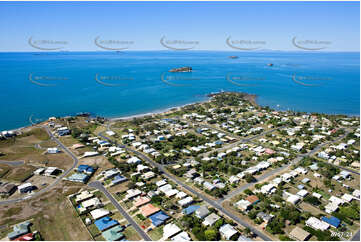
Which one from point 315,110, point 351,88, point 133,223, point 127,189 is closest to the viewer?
point 133,223

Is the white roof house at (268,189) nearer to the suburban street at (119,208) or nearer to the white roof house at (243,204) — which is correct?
the white roof house at (243,204)

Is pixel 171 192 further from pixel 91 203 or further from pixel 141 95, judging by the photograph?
pixel 141 95

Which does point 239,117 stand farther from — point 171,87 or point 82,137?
point 171,87

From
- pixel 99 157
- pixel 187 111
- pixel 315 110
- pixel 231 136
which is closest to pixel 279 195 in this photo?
pixel 231 136

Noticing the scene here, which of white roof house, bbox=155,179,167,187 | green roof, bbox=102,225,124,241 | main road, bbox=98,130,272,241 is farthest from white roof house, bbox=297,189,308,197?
green roof, bbox=102,225,124,241

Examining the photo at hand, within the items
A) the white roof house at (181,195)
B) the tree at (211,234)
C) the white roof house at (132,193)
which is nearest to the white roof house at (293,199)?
the tree at (211,234)

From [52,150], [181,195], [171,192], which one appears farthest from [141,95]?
[181,195]

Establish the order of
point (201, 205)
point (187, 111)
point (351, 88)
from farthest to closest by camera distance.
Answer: point (351, 88) < point (187, 111) < point (201, 205)
